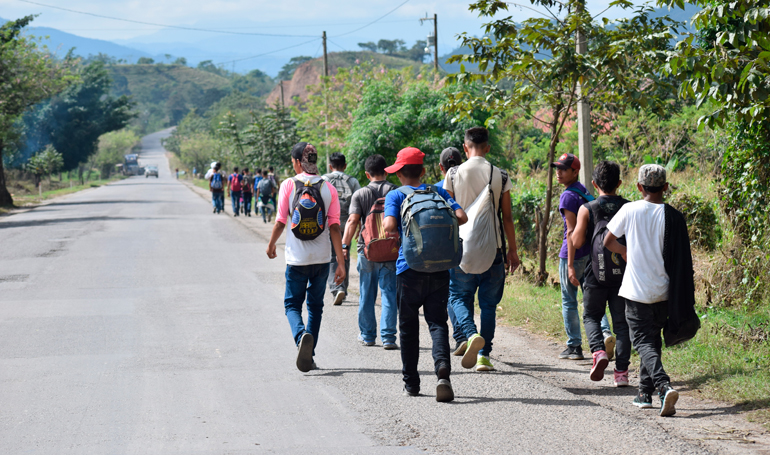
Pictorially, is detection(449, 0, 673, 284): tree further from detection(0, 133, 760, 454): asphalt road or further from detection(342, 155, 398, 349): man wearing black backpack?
detection(0, 133, 760, 454): asphalt road

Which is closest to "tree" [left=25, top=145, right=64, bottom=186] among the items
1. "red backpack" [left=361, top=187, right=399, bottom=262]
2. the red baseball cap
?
"red backpack" [left=361, top=187, right=399, bottom=262]

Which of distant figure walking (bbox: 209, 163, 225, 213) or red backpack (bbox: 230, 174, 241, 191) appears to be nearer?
red backpack (bbox: 230, 174, 241, 191)

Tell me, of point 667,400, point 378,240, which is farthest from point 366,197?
point 667,400

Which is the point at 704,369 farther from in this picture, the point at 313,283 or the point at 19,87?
the point at 19,87

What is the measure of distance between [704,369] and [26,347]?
6.14 metres

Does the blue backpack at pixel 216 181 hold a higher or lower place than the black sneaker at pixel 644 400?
higher

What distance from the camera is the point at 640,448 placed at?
4305 mm

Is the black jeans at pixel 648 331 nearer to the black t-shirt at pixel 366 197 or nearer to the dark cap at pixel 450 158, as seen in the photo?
the dark cap at pixel 450 158

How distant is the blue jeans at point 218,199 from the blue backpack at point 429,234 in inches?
870

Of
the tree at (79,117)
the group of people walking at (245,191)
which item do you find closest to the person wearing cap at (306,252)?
the group of people walking at (245,191)

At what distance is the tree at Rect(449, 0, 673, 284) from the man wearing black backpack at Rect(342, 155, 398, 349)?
204 centimetres

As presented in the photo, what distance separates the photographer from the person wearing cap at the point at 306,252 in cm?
622

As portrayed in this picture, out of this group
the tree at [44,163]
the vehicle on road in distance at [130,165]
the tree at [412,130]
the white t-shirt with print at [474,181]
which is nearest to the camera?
the white t-shirt with print at [474,181]

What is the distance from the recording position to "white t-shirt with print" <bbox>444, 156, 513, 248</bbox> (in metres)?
6.13
